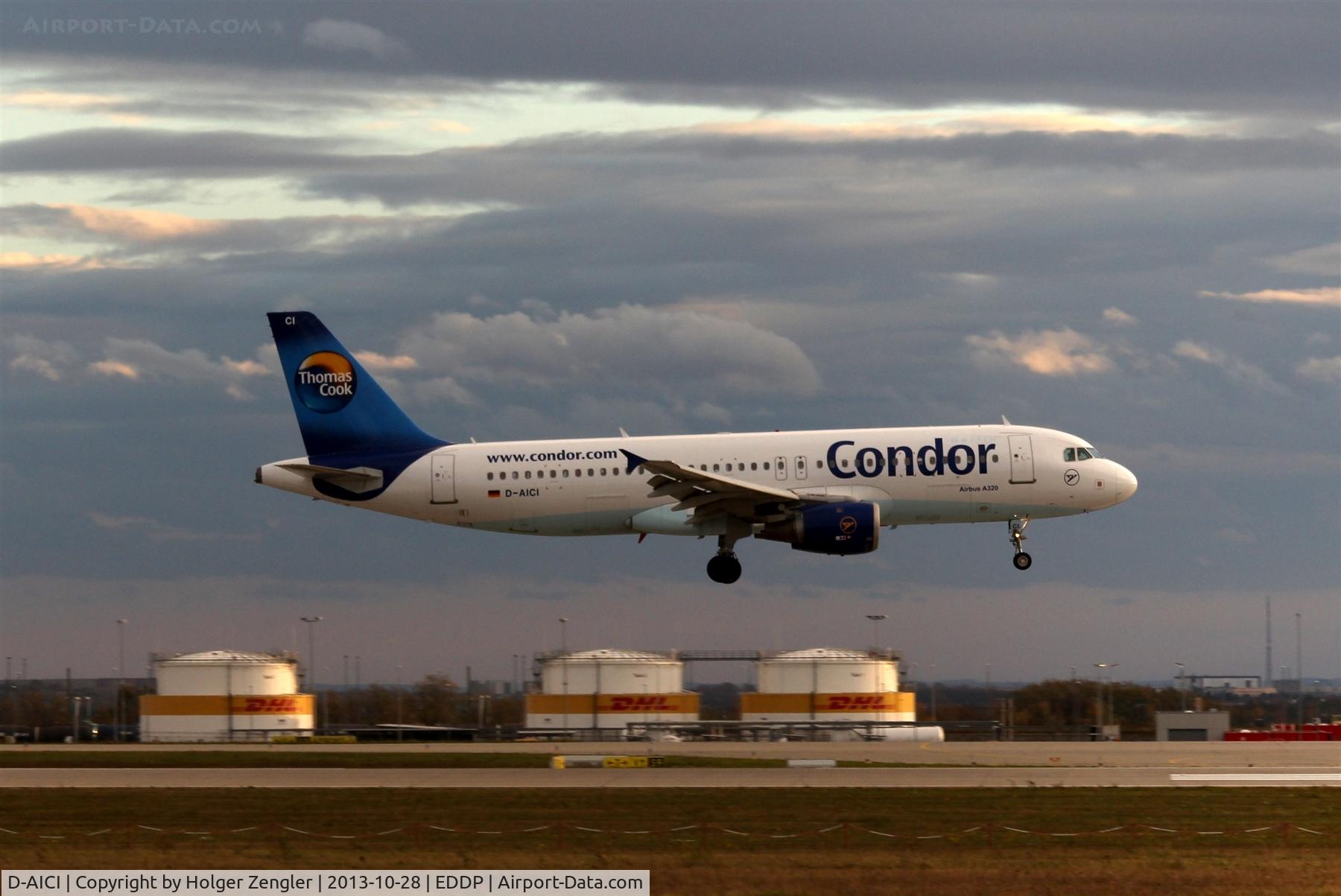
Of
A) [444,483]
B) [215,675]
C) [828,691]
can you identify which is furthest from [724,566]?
[215,675]

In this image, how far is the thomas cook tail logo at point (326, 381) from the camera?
63.4 meters

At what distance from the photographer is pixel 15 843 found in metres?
37.5

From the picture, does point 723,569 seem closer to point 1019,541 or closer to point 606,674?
point 1019,541

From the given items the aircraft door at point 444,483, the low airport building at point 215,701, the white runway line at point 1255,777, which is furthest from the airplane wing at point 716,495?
the low airport building at point 215,701

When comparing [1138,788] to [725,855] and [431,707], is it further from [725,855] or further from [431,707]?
[431,707]

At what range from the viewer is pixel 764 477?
59062 mm

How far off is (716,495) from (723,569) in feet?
13.2

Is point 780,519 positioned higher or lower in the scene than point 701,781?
higher

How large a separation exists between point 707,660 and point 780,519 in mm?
46974

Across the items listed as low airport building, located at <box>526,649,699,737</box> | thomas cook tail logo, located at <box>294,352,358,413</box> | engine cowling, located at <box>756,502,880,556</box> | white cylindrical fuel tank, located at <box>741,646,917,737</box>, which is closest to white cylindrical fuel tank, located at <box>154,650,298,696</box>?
low airport building, located at <box>526,649,699,737</box>

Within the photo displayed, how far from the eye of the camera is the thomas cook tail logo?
208 ft

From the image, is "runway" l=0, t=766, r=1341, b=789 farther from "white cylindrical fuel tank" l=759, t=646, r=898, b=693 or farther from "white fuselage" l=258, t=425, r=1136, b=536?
"white cylindrical fuel tank" l=759, t=646, r=898, b=693

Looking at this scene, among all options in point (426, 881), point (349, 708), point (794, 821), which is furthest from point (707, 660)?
point (426, 881)

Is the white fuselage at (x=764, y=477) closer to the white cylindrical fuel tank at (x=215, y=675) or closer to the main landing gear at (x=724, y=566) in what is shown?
the main landing gear at (x=724, y=566)
